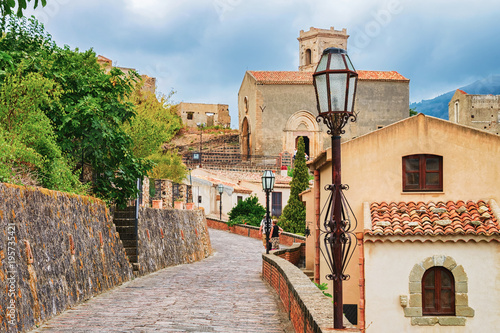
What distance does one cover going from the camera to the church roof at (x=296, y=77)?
60.0 m

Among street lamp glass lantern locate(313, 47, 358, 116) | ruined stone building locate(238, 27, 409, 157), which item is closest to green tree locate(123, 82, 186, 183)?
street lamp glass lantern locate(313, 47, 358, 116)

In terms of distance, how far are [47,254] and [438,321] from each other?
31.3 feet

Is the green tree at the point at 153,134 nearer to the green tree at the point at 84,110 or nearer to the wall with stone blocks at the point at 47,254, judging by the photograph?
the green tree at the point at 84,110

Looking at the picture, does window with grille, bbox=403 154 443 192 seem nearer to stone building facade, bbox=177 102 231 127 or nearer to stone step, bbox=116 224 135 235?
stone step, bbox=116 224 135 235

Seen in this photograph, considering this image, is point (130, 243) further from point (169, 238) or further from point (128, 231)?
point (169, 238)

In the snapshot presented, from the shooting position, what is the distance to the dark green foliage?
4059 cm

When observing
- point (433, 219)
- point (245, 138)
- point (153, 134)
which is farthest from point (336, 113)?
point (245, 138)

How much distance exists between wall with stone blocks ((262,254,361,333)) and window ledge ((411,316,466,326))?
4.08 m

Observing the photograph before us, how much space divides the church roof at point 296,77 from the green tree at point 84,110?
4491 centimetres

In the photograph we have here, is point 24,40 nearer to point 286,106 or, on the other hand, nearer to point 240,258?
point 240,258

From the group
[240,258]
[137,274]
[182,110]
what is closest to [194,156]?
[182,110]

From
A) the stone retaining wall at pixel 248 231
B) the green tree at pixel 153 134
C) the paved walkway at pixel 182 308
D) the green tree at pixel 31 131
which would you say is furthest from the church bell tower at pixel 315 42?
the green tree at pixel 31 131

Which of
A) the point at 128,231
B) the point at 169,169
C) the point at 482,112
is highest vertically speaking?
the point at 482,112

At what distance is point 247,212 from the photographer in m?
41.4
